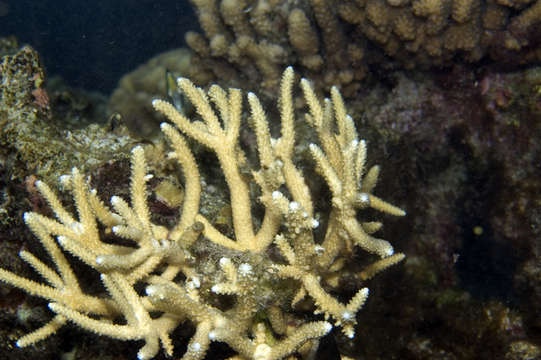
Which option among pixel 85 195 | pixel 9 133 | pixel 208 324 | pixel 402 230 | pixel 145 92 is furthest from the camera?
pixel 145 92

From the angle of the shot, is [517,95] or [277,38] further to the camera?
[277,38]

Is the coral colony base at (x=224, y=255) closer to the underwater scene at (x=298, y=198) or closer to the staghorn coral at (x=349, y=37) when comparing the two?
the underwater scene at (x=298, y=198)

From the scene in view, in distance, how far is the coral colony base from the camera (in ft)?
5.71

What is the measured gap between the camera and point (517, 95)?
3.54m

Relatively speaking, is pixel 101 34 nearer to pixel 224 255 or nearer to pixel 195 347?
pixel 224 255

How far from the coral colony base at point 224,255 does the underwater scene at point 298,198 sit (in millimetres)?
11

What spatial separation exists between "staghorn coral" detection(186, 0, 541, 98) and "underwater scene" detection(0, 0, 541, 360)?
0.7 inches

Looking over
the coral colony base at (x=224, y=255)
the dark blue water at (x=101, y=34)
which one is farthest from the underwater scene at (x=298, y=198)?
the dark blue water at (x=101, y=34)

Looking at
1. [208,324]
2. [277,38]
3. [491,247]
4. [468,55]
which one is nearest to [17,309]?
[208,324]

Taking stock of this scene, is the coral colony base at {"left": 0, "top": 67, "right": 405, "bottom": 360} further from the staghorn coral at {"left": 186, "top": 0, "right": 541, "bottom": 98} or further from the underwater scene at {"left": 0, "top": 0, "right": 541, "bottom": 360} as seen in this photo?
the staghorn coral at {"left": 186, "top": 0, "right": 541, "bottom": 98}

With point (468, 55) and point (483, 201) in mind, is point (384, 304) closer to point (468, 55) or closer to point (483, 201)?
point (483, 201)

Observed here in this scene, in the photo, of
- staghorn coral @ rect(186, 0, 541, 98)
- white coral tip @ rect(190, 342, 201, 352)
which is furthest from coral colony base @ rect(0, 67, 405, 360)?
staghorn coral @ rect(186, 0, 541, 98)

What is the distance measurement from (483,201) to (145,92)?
5.50 metres

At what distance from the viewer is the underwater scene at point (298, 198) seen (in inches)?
74.5
